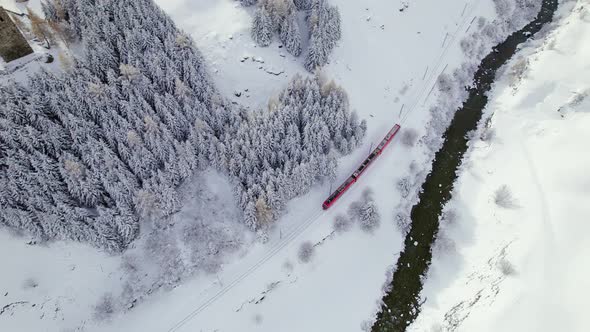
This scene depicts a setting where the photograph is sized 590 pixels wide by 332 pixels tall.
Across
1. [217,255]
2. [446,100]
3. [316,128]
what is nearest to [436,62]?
[446,100]

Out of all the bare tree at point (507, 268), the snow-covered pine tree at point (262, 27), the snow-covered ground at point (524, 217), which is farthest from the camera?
the snow-covered pine tree at point (262, 27)

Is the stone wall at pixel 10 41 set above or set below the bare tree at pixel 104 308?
above

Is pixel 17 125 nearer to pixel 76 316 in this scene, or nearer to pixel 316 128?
pixel 76 316

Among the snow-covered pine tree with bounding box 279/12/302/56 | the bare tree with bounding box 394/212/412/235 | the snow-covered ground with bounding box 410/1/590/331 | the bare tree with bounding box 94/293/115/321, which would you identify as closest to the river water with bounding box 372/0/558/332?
the bare tree with bounding box 394/212/412/235

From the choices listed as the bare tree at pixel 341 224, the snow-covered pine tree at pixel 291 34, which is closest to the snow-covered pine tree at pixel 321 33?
the snow-covered pine tree at pixel 291 34

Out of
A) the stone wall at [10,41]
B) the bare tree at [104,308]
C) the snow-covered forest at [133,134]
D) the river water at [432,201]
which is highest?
the stone wall at [10,41]

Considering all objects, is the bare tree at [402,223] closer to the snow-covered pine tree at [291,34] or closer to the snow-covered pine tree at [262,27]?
the snow-covered pine tree at [291,34]
